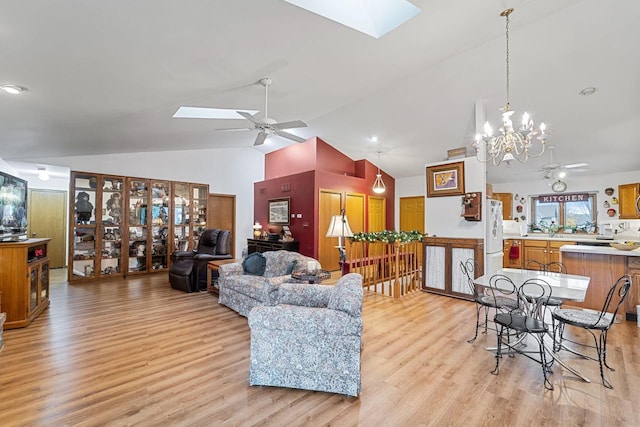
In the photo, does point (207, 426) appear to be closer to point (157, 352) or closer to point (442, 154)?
point (157, 352)

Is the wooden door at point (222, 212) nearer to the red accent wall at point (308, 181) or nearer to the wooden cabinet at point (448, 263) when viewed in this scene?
the red accent wall at point (308, 181)

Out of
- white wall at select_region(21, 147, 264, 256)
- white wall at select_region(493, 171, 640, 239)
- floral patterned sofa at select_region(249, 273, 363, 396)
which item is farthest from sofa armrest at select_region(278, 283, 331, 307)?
white wall at select_region(493, 171, 640, 239)

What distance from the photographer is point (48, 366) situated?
2.40 m

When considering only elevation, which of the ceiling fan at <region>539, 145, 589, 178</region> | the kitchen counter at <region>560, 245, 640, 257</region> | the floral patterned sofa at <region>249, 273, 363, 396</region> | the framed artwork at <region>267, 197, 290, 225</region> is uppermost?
the ceiling fan at <region>539, 145, 589, 178</region>

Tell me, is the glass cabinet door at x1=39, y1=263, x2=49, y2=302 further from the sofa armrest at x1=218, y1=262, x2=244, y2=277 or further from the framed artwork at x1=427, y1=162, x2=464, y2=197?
the framed artwork at x1=427, y1=162, x2=464, y2=197

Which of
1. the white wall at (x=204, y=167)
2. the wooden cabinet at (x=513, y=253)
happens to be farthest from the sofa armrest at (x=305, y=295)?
the wooden cabinet at (x=513, y=253)

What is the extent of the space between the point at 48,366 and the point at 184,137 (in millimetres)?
4027

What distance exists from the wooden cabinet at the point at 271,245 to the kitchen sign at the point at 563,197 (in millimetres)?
6342

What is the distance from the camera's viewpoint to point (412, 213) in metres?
8.31

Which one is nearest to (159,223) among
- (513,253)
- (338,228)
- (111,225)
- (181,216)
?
(181,216)

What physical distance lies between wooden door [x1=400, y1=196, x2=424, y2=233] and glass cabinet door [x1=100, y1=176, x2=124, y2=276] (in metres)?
7.26

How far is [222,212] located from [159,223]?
1.63 m

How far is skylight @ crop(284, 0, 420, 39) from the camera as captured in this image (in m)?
2.32

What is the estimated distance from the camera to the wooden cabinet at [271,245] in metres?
6.65
